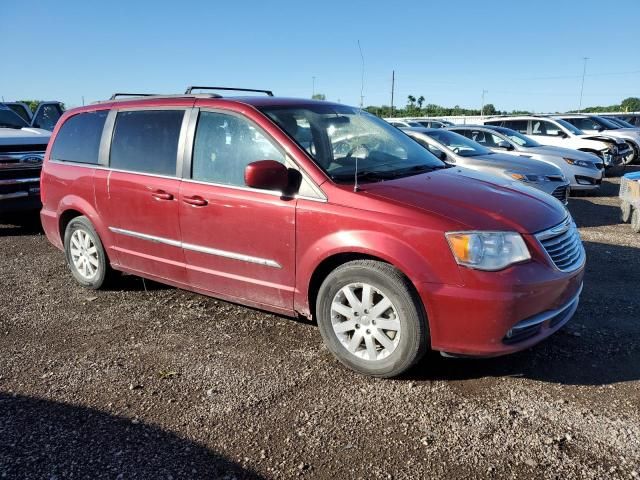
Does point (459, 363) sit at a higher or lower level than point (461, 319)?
lower

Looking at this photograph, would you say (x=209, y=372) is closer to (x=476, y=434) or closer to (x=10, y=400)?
(x=10, y=400)

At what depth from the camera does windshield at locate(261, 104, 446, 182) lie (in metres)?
3.72

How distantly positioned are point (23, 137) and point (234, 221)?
20.0ft

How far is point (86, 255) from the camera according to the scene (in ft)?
17.0

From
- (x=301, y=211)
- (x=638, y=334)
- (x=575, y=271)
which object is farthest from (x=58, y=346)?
(x=638, y=334)

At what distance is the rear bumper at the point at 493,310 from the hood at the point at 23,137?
288 inches

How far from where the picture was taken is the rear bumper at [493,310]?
116 inches

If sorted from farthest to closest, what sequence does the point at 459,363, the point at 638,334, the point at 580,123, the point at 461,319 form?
the point at 580,123, the point at 638,334, the point at 459,363, the point at 461,319

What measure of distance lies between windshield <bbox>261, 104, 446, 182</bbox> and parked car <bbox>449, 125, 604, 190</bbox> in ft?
21.5

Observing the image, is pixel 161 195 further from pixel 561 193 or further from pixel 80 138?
pixel 561 193

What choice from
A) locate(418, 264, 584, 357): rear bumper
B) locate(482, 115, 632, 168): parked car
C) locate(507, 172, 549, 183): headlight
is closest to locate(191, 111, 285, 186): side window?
locate(418, 264, 584, 357): rear bumper

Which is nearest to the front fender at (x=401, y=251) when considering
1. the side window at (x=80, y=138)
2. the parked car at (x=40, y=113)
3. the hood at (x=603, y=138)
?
the side window at (x=80, y=138)

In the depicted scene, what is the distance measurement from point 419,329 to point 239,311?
6.33 ft

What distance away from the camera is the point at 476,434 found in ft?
9.09
